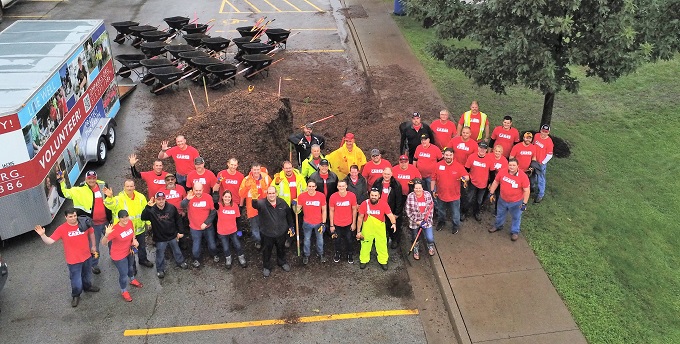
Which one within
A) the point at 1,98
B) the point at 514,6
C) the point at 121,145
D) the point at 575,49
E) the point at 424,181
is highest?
the point at 514,6

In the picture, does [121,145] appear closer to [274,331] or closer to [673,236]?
[274,331]

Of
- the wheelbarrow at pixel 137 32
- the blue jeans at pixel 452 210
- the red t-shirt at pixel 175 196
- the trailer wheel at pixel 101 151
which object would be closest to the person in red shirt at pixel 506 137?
the blue jeans at pixel 452 210

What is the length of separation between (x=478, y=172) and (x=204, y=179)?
4.84 m

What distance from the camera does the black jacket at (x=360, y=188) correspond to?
9641 millimetres

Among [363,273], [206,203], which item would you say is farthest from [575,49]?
[206,203]

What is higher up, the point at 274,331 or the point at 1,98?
the point at 1,98

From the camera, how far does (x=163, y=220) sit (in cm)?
898

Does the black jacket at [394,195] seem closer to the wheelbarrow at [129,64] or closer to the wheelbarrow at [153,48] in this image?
the wheelbarrow at [129,64]

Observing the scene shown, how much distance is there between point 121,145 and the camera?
1397cm

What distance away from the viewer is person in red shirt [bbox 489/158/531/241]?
9.78m

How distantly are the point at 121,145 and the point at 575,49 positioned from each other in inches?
410

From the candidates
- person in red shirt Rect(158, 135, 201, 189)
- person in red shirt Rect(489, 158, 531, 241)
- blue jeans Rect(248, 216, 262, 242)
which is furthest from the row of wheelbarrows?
person in red shirt Rect(489, 158, 531, 241)

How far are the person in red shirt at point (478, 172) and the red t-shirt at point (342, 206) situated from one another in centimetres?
240

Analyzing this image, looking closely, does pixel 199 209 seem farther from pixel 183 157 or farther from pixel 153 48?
pixel 153 48
